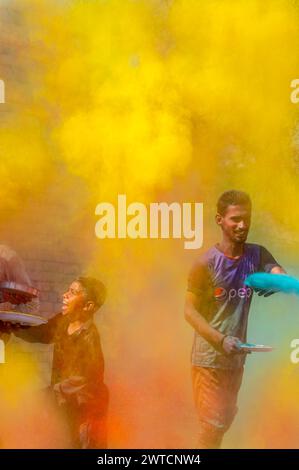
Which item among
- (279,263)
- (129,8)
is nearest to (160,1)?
(129,8)

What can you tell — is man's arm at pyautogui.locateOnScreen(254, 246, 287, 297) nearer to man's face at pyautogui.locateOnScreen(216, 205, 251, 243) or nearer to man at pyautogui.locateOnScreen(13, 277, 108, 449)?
man's face at pyautogui.locateOnScreen(216, 205, 251, 243)

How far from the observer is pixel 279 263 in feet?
16.0

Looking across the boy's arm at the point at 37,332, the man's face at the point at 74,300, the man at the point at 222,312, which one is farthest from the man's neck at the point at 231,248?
the boy's arm at the point at 37,332

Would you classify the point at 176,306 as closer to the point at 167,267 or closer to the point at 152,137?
the point at 167,267

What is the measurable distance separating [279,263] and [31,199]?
1.48 meters

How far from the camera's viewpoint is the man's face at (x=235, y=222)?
4879 mm

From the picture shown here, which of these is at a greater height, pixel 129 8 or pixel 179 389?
pixel 129 8

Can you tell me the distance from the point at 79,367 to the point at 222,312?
2.92ft

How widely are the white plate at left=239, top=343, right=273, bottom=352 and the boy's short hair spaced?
0.85 m

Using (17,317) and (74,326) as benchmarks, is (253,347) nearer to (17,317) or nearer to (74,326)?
(74,326)

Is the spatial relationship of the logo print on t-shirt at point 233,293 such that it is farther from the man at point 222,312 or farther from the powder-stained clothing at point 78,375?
the powder-stained clothing at point 78,375

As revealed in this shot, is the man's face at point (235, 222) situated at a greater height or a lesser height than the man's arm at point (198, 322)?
greater
